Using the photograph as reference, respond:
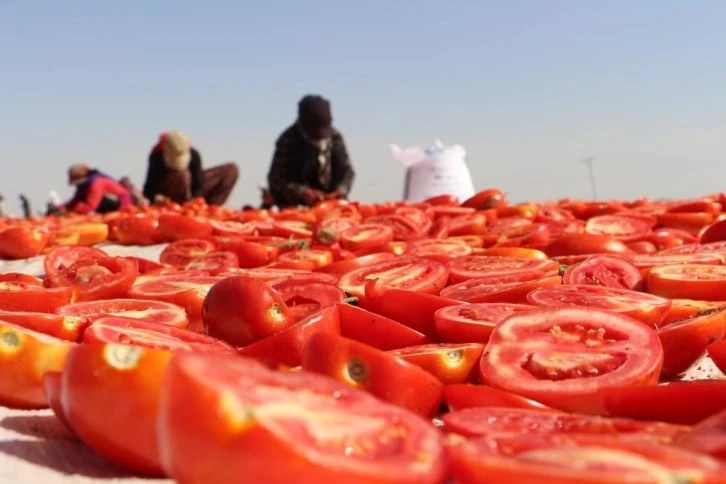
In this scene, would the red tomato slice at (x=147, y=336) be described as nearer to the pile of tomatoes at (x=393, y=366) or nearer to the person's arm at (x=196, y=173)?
the pile of tomatoes at (x=393, y=366)

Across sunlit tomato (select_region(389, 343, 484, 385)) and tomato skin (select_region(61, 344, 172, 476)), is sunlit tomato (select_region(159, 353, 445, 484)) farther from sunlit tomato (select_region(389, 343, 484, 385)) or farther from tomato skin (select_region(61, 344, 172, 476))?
sunlit tomato (select_region(389, 343, 484, 385))

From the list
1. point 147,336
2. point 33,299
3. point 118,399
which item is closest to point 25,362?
point 147,336

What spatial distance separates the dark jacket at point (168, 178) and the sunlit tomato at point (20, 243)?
21.7 ft

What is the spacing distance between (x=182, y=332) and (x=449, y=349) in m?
0.72

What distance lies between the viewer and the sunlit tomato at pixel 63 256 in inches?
180

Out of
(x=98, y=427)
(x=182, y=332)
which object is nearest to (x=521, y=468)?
(x=98, y=427)

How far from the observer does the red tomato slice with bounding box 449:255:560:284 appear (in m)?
3.10

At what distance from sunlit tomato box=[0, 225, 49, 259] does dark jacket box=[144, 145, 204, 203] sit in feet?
Answer: 21.7

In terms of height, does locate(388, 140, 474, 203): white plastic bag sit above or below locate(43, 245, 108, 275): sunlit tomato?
below

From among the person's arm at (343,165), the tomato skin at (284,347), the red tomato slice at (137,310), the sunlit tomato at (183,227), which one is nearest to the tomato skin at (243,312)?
the tomato skin at (284,347)

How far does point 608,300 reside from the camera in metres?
2.49

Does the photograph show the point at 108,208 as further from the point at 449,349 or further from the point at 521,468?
the point at 521,468

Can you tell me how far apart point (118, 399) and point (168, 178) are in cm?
1136

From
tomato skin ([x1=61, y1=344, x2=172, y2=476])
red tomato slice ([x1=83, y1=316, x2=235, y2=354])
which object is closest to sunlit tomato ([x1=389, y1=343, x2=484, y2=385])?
red tomato slice ([x1=83, y1=316, x2=235, y2=354])
